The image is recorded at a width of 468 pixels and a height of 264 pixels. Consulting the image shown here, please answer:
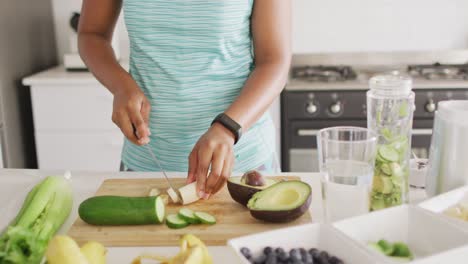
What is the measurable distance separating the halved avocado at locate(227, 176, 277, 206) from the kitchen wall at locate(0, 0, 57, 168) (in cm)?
178

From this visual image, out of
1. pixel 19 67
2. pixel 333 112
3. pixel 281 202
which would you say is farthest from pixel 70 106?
pixel 281 202

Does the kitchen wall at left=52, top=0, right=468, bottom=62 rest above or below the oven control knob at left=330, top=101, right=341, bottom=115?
above

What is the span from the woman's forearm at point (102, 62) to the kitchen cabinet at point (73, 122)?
1.22 meters

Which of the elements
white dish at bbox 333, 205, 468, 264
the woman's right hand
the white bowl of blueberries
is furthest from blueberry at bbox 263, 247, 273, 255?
the woman's right hand

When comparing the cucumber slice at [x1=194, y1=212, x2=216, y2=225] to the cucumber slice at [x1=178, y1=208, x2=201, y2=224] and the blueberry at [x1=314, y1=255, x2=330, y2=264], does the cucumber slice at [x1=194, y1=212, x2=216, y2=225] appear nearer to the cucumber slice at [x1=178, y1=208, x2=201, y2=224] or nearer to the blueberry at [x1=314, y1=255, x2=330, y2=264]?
the cucumber slice at [x1=178, y1=208, x2=201, y2=224]

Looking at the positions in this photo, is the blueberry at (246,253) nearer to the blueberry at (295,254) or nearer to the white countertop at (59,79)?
the blueberry at (295,254)

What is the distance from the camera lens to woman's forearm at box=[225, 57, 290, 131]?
1141 millimetres

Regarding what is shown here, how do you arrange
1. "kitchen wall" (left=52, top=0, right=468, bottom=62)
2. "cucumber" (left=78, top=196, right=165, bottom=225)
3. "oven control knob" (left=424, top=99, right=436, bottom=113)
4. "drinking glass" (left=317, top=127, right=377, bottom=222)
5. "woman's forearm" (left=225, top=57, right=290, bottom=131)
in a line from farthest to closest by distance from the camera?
"kitchen wall" (left=52, top=0, right=468, bottom=62) < "oven control knob" (left=424, top=99, right=436, bottom=113) < "woman's forearm" (left=225, top=57, right=290, bottom=131) < "cucumber" (left=78, top=196, right=165, bottom=225) < "drinking glass" (left=317, top=127, right=377, bottom=222)

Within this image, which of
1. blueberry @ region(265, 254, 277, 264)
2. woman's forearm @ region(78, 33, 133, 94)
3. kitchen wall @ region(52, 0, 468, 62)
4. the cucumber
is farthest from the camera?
kitchen wall @ region(52, 0, 468, 62)

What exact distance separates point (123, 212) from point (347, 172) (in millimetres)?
416

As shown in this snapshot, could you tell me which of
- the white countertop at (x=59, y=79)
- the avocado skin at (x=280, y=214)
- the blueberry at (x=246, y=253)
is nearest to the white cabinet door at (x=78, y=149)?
the white countertop at (x=59, y=79)

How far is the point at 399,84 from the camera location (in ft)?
3.14

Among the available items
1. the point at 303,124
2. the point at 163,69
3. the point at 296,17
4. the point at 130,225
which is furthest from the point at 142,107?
the point at 296,17

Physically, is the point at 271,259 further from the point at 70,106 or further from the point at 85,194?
the point at 70,106
